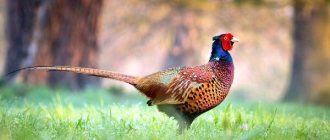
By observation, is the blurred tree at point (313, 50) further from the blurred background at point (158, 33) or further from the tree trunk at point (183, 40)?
the tree trunk at point (183, 40)

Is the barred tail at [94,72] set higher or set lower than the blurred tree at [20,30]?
lower

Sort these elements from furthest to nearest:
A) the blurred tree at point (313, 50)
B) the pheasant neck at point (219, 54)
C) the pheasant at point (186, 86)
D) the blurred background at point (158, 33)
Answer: the blurred tree at point (313, 50) → the blurred background at point (158, 33) → the pheasant neck at point (219, 54) → the pheasant at point (186, 86)

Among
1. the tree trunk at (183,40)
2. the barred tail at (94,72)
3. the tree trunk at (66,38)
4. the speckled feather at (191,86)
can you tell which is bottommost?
the speckled feather at (191,86)

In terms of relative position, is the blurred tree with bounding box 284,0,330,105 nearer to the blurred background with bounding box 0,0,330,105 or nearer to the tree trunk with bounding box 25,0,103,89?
the blurred background with bounding box 0,0,330,105

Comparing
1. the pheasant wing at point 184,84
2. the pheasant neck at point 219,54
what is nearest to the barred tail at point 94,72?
the pheasant wing at point 184,84

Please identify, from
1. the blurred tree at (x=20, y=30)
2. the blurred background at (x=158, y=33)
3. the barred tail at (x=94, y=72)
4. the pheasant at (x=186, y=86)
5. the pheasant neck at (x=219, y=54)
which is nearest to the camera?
the barred tail at (x=94, y=72)

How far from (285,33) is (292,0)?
13.7 metres

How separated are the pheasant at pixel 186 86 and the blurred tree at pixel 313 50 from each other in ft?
39.0

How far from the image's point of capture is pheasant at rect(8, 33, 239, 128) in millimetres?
5863

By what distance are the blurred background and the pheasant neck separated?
28.0ft

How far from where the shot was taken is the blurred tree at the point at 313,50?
17.9m

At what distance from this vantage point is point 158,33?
31.1 m

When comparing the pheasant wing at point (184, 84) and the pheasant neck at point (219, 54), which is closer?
the pheasant wing at point (184, 84)

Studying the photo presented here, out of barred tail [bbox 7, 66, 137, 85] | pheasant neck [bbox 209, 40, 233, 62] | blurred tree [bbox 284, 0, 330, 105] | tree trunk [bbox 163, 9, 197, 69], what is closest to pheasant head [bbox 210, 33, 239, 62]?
pheasant neck [bbox 209, 40, 233, 62]
